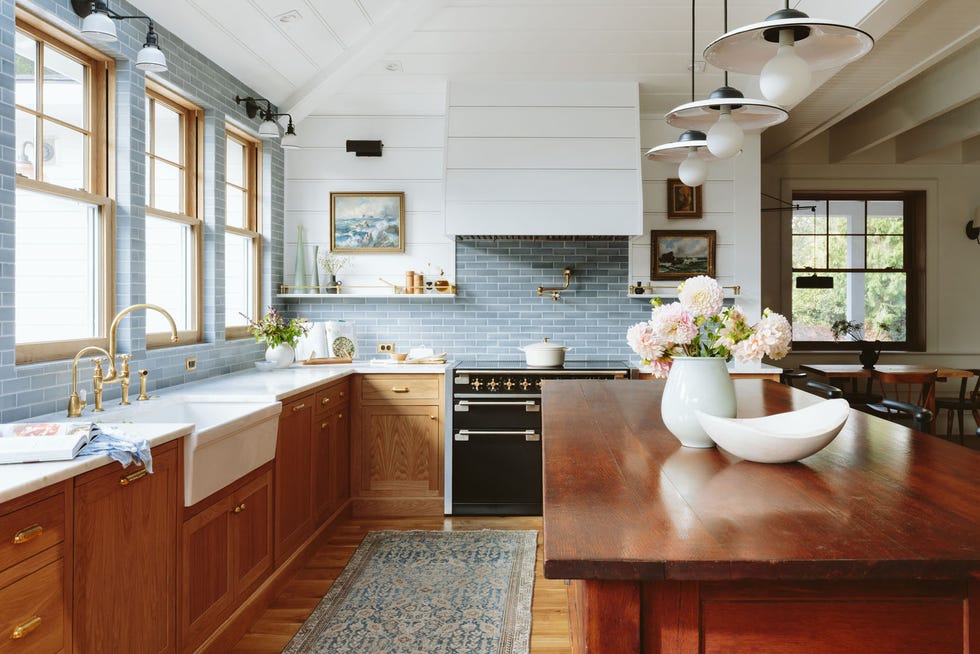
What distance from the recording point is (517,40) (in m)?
4.21

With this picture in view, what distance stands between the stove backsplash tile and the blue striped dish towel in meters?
3.23

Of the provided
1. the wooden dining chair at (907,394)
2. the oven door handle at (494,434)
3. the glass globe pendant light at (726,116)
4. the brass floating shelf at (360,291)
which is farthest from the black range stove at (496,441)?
the glass globe pendant light at (726,116)

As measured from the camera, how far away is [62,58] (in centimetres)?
290

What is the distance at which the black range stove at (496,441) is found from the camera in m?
4.50

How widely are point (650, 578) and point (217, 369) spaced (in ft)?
11.6

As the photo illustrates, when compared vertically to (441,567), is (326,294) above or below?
above

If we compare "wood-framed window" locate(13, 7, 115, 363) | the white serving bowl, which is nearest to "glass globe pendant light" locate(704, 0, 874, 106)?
the white serving bowl

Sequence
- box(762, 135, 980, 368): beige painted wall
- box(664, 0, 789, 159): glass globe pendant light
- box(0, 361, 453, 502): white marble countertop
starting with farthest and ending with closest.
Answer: box(762, 135, 980, 368): beige painted wall, box(664, 0, 789, 159): glass globe pendant light, box(0, 361, 453, 502): white marble countertop

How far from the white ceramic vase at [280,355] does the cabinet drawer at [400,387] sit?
0.51 metres

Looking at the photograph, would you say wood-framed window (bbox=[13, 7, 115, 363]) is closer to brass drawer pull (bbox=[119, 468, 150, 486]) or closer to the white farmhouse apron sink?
the white farmhouse apron sink

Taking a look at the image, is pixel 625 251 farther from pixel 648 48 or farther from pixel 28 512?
pixel 28 512

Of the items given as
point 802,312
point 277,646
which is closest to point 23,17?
point 277,646

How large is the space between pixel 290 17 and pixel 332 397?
2155 millimetres

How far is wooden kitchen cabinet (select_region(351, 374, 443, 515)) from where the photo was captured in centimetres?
459
